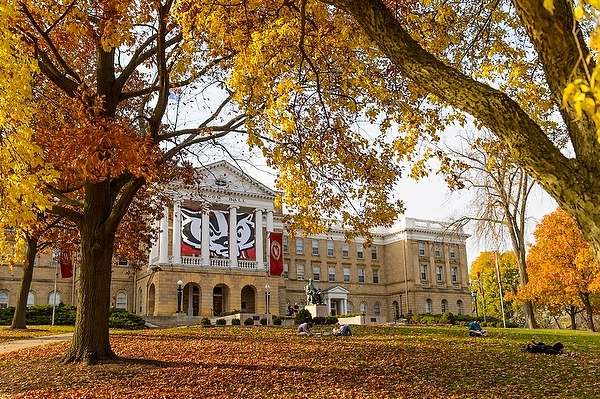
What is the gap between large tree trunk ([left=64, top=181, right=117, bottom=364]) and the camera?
506 inches

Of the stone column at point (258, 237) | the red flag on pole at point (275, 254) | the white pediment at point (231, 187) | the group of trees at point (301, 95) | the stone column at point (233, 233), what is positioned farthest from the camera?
the stone column at point (258, 237)

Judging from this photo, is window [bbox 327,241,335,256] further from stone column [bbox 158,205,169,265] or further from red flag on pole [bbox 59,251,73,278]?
red flag on pole [bbox 59,251,73,278]

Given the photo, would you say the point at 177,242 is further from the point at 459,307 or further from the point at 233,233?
the point at 459,307

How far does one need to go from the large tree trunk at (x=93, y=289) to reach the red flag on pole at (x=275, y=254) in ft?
58.1

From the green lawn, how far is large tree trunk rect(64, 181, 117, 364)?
1.83 feet

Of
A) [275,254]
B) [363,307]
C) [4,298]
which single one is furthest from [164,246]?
[363,307]

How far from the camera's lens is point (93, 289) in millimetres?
13008

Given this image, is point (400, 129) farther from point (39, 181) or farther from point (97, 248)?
point (97, 248)

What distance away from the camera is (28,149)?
868 centimetres

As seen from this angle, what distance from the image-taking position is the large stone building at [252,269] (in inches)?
2015

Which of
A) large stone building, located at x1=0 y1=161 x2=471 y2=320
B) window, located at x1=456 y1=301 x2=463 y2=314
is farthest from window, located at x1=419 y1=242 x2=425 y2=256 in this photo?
window, located at x1=456 y1=301 x2=463 y2=314

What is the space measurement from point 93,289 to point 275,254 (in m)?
19.1

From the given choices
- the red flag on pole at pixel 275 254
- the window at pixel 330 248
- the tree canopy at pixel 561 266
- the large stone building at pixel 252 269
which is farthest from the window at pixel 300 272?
the red flag on pole at pixel 275 254

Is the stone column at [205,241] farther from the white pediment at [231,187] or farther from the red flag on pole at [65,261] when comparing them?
the red flag on pole at [65,261]
